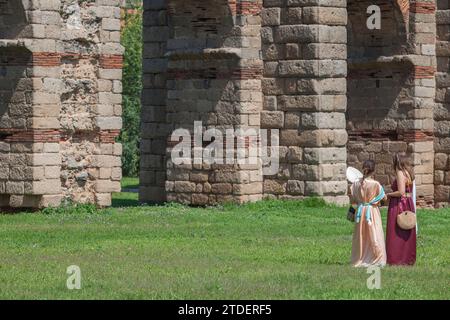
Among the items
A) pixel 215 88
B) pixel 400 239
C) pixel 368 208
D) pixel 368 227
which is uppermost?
pixel 215 88

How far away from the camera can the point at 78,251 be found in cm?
1892

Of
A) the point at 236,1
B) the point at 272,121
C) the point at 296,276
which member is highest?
the point at 236,1

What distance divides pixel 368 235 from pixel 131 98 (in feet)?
101

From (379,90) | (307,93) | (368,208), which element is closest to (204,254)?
(368,208)

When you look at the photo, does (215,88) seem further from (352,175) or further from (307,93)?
(352,175)

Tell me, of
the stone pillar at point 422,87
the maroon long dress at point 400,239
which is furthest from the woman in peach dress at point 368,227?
the stone pillar at point 422,87

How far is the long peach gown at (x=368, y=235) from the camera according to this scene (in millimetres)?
17562

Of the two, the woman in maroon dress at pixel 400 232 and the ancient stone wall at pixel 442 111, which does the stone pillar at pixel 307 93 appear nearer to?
the ancient stone wall at pixel 442 111

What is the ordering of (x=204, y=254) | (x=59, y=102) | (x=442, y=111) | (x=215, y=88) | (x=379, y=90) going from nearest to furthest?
(x=204, y=254), (x=59, y=102), (x=215, y=88), (x=379, y=90), (x=442, y=111)

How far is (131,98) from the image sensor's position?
47938 millimetres

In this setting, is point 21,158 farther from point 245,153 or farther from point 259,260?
point 259,260

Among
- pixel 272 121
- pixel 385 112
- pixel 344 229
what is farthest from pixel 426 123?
pixel 344 229

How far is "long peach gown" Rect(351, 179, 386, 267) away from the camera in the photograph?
17.6 meters

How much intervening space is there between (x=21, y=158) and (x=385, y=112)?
358 inches
